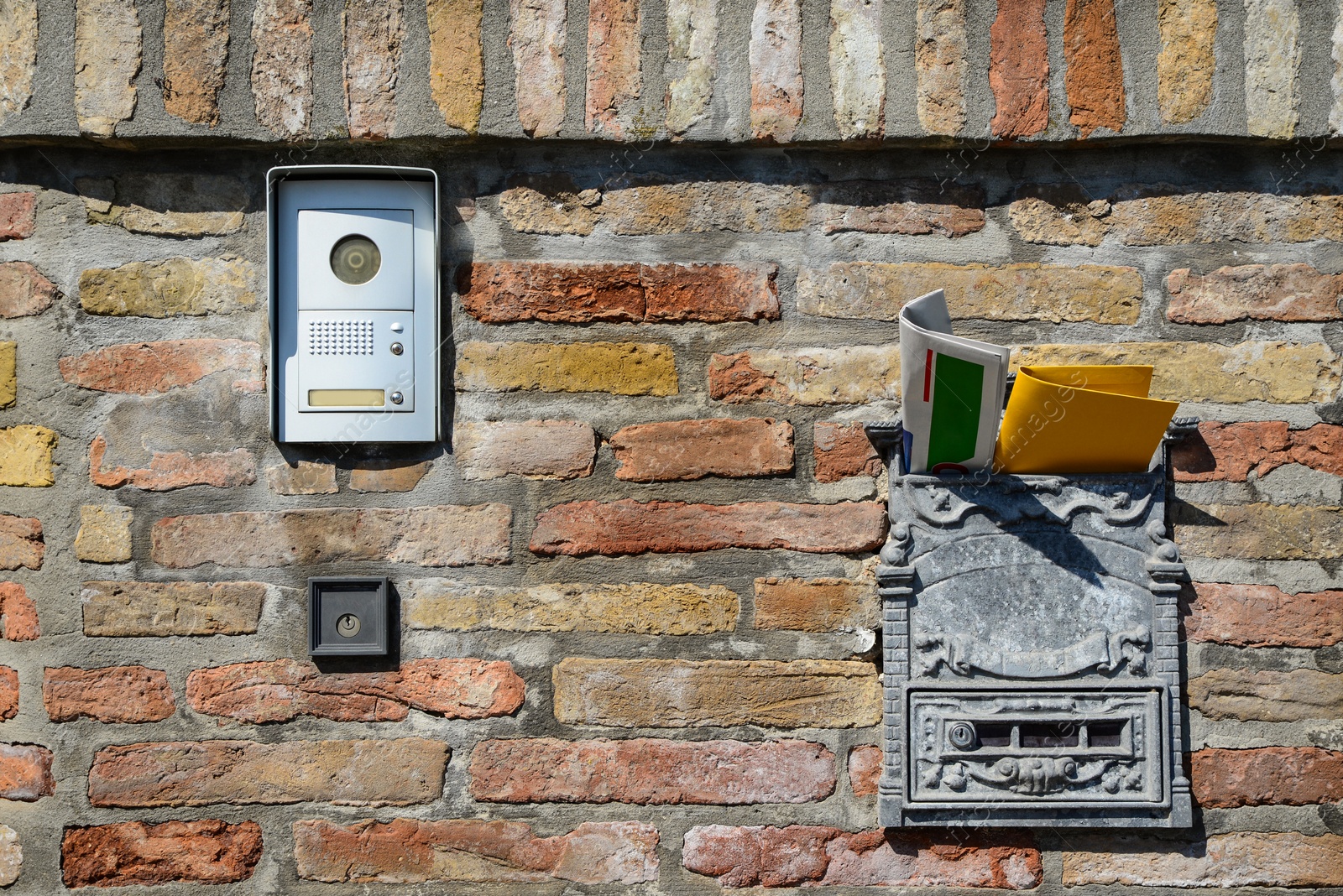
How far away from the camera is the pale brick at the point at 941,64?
1.71 m

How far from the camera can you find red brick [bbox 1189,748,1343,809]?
1.76 meters

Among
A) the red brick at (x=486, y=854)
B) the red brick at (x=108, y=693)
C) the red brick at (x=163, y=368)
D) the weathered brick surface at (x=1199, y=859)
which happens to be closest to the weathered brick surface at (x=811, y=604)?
the red brick at (x=486, y=854)

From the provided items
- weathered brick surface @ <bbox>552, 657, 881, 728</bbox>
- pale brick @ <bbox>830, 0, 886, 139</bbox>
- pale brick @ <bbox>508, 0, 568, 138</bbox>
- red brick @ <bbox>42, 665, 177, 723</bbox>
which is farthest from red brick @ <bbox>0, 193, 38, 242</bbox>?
pale brick @ <bbox>830, 0, 886, 139</bbox>

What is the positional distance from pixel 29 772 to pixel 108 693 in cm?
22

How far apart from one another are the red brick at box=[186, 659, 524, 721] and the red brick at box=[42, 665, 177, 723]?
72 mm

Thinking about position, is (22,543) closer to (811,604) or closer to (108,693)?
(108,693)

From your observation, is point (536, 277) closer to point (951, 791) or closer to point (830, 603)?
point (830, 603)

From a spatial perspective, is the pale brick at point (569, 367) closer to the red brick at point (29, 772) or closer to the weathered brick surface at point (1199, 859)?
the red brick at point (29, 772)

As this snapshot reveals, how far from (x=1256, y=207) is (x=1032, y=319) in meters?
0.49

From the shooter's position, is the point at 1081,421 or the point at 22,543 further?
the point at 22,543

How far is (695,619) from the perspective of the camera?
177 centimetres

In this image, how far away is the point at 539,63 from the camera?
5.67 feet

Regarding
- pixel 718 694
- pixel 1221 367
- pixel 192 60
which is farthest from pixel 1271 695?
pixel 192 60

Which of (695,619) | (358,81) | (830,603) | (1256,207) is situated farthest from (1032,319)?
(358,81)
